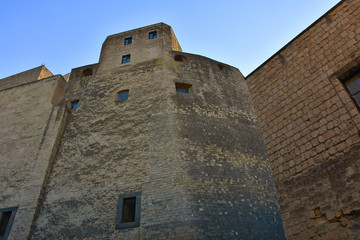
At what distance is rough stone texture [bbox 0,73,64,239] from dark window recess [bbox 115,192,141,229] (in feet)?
10.9

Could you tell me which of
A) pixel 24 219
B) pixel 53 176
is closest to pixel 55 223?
pixel 24 219

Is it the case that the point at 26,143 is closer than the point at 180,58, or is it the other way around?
the point at 26,143

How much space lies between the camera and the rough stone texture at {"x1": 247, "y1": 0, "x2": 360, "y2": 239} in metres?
4.60

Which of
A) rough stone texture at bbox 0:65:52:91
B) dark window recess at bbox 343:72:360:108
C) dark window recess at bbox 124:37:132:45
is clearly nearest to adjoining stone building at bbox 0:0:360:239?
dark window recess at bbox 343:72:360:108

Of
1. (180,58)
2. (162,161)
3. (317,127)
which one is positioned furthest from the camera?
(180,58)

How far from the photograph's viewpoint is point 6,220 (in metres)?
10.3

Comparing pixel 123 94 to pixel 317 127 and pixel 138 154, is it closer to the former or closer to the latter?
pixel 138 154

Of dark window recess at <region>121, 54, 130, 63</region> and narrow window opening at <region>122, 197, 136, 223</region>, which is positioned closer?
narrow window opening at <region>122, 197, 136, 223</region>

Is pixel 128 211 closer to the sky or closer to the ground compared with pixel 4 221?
closer to the ground

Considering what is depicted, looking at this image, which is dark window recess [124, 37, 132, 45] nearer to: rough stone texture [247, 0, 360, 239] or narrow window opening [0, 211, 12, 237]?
narrow window opening [0, 211, 12, 237]

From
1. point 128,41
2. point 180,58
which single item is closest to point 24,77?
point 128,41

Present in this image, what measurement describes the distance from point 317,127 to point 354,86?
1.01 metres

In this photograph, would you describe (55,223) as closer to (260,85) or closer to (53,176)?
(53,176)

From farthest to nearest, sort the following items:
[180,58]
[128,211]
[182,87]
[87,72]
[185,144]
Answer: [87,72], [180,58], [182,87], [185,144], [128,211]
